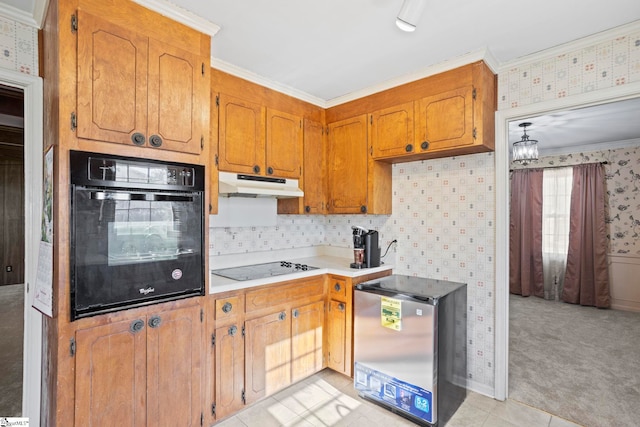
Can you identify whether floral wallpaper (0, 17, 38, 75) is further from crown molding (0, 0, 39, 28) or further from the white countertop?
the white countertop

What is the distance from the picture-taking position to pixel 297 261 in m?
3.26

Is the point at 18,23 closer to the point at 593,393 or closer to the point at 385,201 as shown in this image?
the point at 385,201

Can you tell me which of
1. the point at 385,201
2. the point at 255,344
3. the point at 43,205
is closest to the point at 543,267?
the point at 385,201

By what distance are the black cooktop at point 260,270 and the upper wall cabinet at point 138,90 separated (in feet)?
3.34

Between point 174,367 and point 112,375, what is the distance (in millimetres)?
301

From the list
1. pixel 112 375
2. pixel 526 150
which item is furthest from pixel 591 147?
pixel 112 375

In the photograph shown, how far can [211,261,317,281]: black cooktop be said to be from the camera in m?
2.44

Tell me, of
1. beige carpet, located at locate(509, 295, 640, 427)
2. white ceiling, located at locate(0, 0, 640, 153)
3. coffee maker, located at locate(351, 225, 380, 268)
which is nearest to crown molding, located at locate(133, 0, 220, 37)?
white ceiling, located at locate(0, 0, 640, 153)

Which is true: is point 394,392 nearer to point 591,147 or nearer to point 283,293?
point 283,293

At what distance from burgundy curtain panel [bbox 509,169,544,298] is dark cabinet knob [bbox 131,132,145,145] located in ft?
18.5

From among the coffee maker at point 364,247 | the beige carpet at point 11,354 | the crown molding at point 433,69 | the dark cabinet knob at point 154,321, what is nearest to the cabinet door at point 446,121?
the crown molding at point 433,69

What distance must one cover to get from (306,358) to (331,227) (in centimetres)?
145

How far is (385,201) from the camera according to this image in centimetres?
Answer: 303

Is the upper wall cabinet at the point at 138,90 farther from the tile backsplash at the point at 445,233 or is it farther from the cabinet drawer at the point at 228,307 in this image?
the tile backsplash at the point at 445,233
